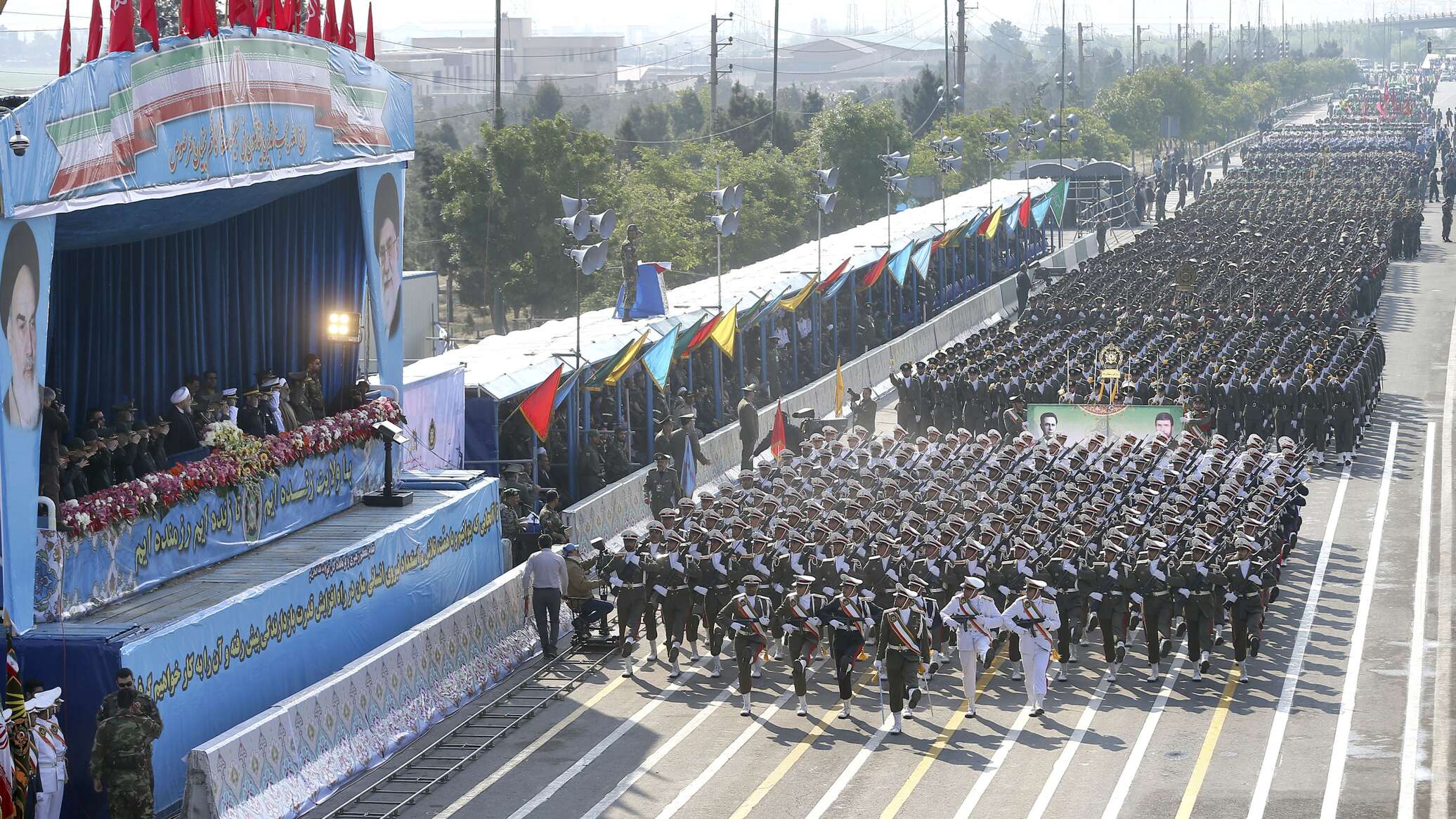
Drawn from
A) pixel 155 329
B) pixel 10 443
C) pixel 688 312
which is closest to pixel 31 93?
pixel 10 443

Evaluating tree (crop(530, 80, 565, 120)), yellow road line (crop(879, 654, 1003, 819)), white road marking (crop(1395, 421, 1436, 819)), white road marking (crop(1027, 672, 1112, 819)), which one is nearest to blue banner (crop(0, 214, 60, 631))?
yellow road line (crop(879, 654, 1003, 819))

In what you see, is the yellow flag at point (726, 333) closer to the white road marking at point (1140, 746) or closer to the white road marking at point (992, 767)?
the white road marking at point (1140, 746)

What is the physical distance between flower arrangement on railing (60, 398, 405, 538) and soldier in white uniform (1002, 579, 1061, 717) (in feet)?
24.3

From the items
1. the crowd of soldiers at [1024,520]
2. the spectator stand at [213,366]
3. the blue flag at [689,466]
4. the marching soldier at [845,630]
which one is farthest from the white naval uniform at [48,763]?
the blue flag at [689,466]

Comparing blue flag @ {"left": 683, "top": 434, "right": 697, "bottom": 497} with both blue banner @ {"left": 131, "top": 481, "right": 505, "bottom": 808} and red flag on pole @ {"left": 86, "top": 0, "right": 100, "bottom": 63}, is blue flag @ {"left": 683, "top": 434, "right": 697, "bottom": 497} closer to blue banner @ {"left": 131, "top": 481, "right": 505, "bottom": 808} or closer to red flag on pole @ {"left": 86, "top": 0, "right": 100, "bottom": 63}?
blue banner @ {"left": 131, "top": 481, "right": 505, "bottom": 808}

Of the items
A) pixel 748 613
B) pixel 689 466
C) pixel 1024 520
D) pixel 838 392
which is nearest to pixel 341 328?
pixel 689 466

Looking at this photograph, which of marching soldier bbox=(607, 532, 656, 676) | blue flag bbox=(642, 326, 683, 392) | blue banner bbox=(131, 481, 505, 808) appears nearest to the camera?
blue banner bbox=(131, 481, 505, 808)

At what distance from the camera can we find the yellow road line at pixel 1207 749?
17.3 metres

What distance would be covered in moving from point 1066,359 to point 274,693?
20593 mm

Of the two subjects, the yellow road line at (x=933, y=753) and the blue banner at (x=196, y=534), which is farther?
the yellow road line at (x=933, y=753)

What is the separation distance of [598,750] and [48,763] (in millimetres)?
5058

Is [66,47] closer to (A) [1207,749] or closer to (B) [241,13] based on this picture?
(B) [241,13]

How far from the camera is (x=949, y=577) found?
2200 centimetres

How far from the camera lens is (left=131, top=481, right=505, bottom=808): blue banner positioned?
17.2m
